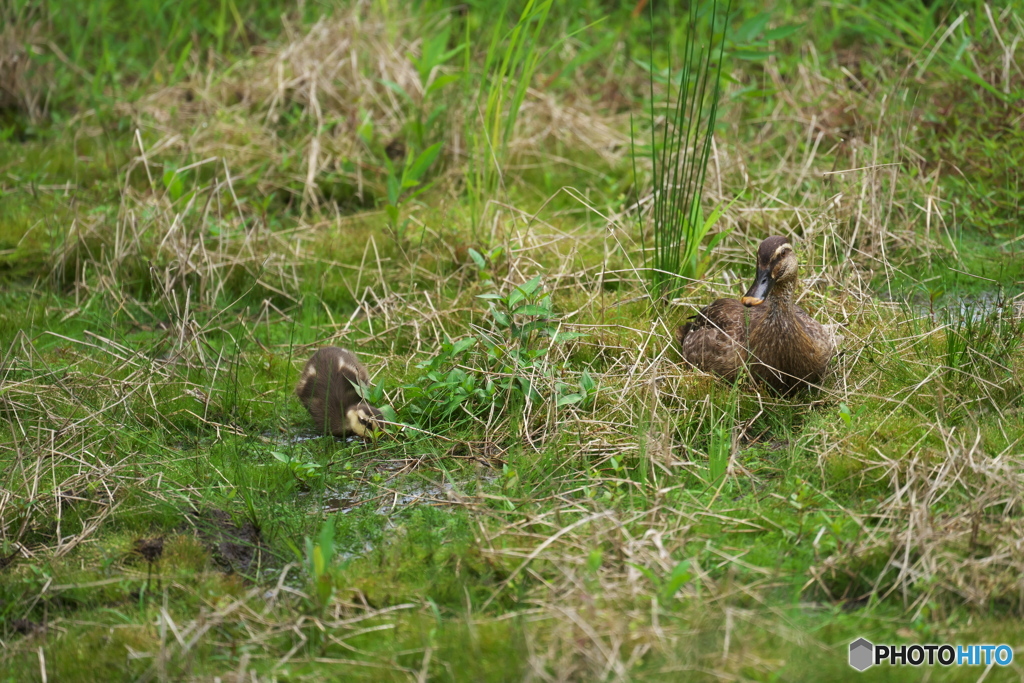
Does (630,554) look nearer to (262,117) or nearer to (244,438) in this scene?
(244,438)

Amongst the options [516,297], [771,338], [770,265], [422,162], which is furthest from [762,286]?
[422,162]

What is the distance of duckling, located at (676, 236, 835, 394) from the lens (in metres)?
4.30

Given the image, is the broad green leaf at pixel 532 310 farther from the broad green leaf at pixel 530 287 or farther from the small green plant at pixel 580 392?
the small green plant at pixel 580 392

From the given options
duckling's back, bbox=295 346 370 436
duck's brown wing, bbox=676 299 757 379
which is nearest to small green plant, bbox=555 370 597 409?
duck's brown wing, bbox=676 299 757 379

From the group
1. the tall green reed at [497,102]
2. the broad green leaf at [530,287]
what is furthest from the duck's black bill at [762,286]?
the tall green reed at [497,102]

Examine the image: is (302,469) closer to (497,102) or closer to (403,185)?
(403,185)

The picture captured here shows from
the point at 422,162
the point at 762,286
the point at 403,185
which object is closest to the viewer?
the point at 762,286

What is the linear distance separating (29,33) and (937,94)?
23.0 feet

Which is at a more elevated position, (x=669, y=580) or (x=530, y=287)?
(x=530, y=287)

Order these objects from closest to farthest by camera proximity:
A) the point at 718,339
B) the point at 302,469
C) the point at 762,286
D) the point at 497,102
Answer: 1. the point at 302,469
2. the point at 762,286
3. the point at 718,339
4. the point at 497,102

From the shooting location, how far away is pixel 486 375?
4.33 m
